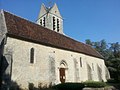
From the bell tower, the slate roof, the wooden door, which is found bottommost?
the wooden door

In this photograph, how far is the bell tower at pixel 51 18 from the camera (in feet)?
110

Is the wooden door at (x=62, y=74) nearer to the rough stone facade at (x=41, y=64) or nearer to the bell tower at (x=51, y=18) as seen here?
the rough stone facade at (x=41, y=64)

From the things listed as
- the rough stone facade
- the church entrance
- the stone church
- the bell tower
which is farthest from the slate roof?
the bell tower

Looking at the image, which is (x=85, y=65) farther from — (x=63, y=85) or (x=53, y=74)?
(x=63, y=85)

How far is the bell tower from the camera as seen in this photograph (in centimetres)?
3362

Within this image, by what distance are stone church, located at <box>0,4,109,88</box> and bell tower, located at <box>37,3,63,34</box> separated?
1084 cm

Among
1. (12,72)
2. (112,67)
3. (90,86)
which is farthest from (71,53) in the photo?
(112,67)

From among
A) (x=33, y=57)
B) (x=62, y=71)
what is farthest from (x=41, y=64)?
(x=62, y=71)

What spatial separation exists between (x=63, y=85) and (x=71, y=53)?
8464mm

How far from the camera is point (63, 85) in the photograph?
16.2 m

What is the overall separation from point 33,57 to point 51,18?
17.9m

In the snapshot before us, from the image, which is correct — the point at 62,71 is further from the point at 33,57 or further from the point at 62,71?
the point at 33,57

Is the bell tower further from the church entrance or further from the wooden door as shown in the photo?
the wooden door

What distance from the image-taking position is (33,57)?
1791 cm
